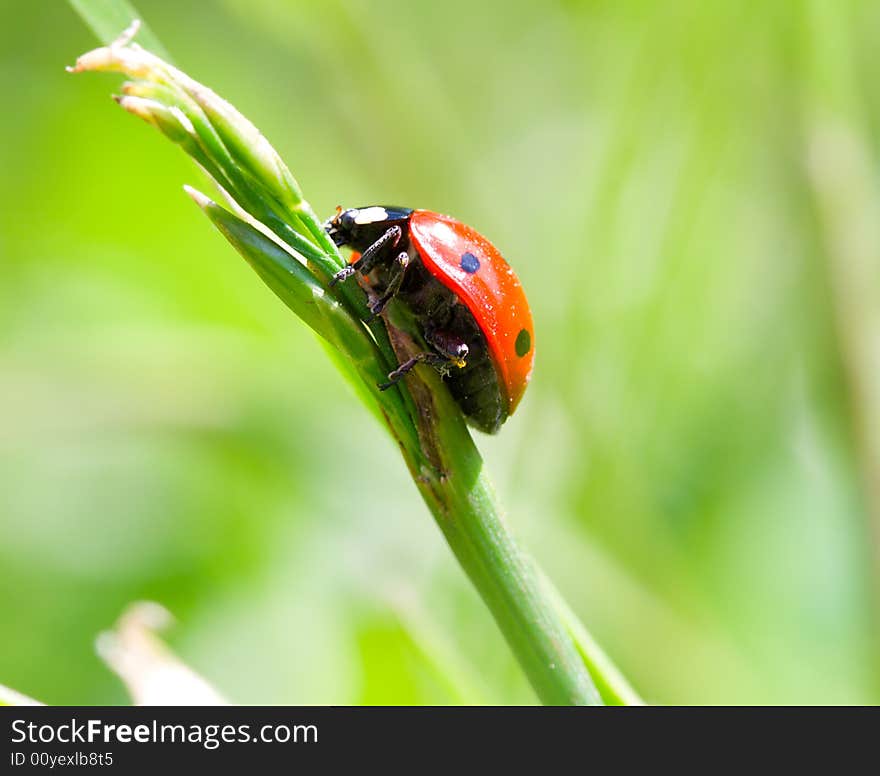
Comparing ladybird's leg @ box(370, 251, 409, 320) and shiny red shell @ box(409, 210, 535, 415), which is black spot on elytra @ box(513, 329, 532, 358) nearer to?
shiny red shell @ box(409, 210, 535, 415)

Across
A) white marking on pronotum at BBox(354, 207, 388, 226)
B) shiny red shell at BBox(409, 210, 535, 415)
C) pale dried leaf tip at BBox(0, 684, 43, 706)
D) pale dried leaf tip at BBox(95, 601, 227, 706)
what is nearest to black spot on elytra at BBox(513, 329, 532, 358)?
shiny red shell at BBox(409, 210, 535, 415)

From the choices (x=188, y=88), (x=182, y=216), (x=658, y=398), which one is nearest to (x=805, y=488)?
(x=658, y=398)

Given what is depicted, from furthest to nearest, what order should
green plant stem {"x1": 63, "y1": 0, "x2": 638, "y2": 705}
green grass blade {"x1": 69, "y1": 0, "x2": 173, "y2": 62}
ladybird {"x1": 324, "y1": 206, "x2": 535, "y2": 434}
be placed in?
ladybird {"x1": 324, "y1": 206, "x2": 535, "y2": 434}
green grass blade {"x1": 69, "y1": 0, "x2": 173, "y2": 62}
green plant stem {"x1": 63, "y1": 0, "x2": 638, "y2": 705}

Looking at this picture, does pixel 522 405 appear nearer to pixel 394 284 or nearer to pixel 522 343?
pixel 522 343

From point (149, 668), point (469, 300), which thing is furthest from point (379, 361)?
point (149, 668)

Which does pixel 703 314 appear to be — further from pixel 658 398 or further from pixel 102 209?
pixel 102 209

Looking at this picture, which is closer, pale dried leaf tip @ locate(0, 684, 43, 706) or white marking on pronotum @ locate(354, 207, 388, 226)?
pale dried leaf tip @ locate(0, 684, 43, 706)
